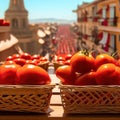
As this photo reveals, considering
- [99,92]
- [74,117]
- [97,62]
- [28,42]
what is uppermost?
[97,62]

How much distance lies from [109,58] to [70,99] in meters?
0.38

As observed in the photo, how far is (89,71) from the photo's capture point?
2.07m

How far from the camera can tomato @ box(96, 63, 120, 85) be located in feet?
6.41

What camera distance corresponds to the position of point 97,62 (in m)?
2.11

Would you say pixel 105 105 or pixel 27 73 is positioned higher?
pixel 27 73

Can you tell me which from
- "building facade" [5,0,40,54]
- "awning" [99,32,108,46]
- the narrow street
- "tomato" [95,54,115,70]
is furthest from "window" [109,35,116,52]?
"tomato" [95,54,115,70]

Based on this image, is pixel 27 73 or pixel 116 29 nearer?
pixel 27 73

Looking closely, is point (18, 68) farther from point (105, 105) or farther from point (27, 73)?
point (105, 105)

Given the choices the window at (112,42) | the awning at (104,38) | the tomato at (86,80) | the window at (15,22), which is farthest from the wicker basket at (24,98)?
the window at (15,22)

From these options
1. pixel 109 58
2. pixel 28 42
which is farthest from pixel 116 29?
pixel 109 58

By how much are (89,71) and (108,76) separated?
0.15 metres

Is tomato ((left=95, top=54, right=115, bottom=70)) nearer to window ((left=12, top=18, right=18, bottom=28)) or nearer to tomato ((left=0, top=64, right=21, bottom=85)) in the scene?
tomato ((left=0, top=64, right=21, bottom=85))

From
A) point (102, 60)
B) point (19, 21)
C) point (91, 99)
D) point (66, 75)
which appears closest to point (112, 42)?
point (19, 21)

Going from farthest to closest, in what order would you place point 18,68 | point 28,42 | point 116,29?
point 28,42 < point 116,29 < point 18,68
